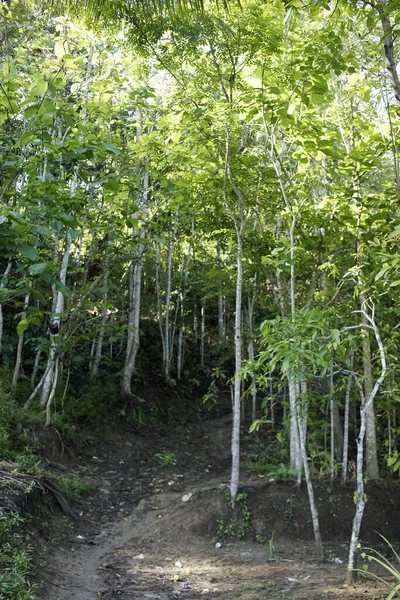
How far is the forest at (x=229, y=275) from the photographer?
3.80 m

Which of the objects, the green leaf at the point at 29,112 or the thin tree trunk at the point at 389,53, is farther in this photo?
the thin tree trunk at the point at 389,53

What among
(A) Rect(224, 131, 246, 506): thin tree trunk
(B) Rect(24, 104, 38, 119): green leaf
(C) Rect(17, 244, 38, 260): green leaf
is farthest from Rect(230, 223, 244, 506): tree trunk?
(C) Rect(17, 244, 38, 260): green leaf

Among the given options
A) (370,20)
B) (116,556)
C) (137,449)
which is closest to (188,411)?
(137,449)

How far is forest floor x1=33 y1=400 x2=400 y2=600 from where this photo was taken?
15.3ft

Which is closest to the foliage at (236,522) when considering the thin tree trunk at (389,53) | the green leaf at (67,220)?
the green leaf at (67,220)

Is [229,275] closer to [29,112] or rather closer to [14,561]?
[14,561]

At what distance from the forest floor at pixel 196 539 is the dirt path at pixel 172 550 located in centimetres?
1

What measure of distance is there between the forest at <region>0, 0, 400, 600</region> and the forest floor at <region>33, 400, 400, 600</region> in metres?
0.03

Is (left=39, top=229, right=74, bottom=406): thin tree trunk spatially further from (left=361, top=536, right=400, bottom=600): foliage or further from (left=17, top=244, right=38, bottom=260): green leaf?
(left=17, top=244, right=38, bottom=260): green leaf

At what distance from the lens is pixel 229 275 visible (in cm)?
823

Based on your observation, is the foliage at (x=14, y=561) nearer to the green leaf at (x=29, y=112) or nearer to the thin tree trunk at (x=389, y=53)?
the green leaf at (x=29, y=112)

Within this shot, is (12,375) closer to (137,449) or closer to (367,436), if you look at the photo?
(137,449)

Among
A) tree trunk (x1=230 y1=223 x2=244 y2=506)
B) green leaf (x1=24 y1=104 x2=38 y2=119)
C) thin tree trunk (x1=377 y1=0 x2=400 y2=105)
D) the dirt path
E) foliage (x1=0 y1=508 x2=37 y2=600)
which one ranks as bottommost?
the dirt path

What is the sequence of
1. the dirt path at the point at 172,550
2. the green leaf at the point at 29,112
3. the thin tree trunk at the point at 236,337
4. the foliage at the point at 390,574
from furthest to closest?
the thin tree trunk at the point at 236,337 < the dirt path at the point at 172,550 < the foliage at the point at 390,574 < the green leaf at the point at 29,112
